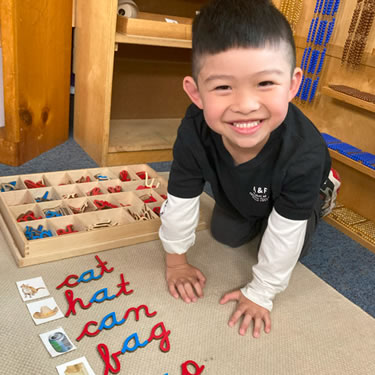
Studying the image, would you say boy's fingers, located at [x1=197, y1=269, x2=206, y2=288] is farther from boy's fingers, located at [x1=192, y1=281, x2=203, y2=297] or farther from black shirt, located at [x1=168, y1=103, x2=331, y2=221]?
black shirt, located at [x1=168, y1=103, x2=331, y2=221]

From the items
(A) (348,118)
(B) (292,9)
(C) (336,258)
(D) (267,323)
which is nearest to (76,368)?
(D) (267,323)

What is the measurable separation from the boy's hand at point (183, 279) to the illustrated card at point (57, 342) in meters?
A: 0.28

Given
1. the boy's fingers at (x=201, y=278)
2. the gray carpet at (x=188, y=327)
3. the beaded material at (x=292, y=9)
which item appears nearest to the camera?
the gray carpet at (x=188, y=327)

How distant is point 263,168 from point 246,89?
0.25m

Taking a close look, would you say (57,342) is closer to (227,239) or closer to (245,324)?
(245,324)

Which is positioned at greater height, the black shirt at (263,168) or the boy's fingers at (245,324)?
the black shirt at (263,168)

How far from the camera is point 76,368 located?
31.0 inches

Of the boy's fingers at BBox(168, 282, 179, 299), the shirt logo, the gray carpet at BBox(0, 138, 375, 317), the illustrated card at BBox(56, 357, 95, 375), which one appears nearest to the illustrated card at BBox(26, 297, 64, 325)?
the illustrated card at BBox(56, 357, 95, 375)

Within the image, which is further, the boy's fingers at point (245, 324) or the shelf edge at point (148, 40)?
the shelf edge at point (148, 40)

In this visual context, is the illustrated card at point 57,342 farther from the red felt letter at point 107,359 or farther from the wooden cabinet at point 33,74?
the wooden cabinet at point 33,74

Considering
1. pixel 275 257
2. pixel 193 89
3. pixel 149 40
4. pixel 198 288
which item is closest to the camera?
pixel 193 89

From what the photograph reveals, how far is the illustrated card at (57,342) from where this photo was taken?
0.82 m

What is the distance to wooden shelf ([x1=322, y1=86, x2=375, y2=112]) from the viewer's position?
1.44 metres

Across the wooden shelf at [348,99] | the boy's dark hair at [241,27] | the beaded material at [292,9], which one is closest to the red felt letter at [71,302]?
the boy's dark hair at [241,27]
